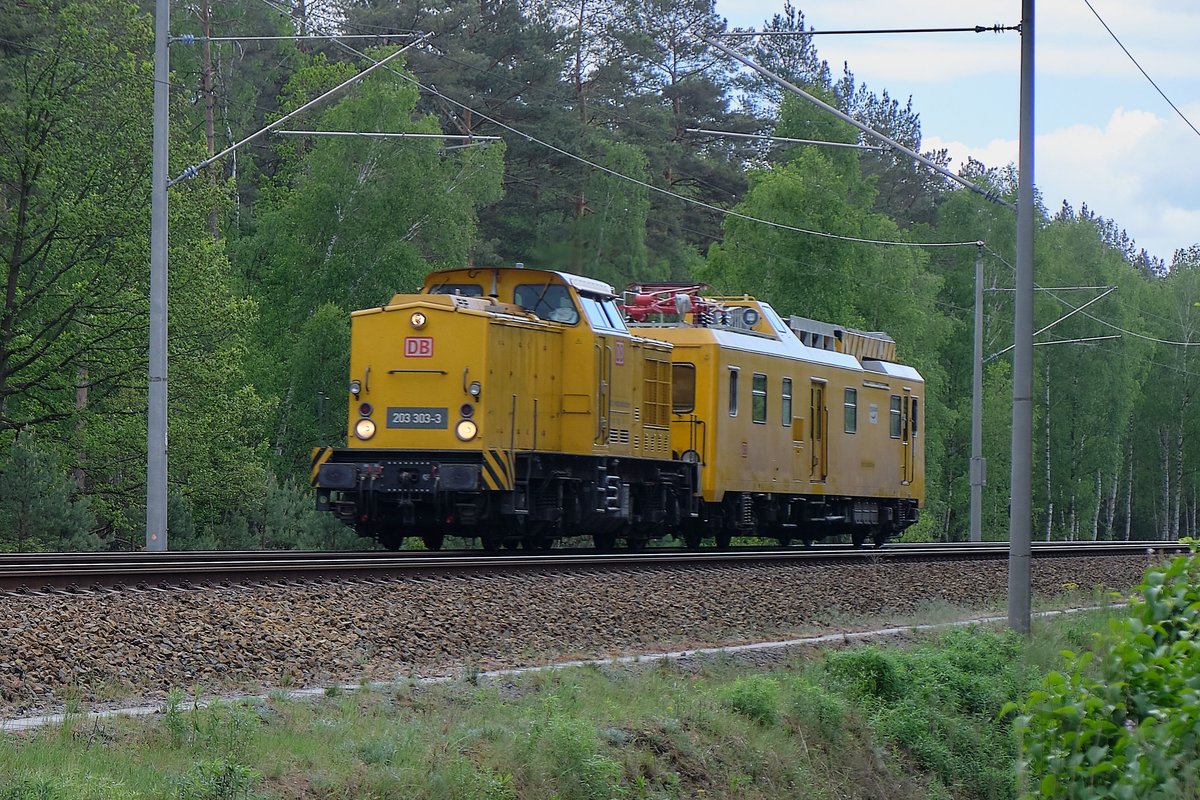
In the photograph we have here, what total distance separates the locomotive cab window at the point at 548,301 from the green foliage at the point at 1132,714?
48.5 ft

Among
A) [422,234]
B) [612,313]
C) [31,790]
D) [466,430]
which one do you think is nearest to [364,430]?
[466,430]

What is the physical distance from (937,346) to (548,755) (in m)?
53.7

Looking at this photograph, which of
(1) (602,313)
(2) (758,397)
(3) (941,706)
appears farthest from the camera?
(2) (758,397)

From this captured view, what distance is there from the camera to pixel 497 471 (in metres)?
18.4

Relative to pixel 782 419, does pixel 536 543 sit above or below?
below

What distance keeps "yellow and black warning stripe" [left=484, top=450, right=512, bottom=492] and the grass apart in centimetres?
586

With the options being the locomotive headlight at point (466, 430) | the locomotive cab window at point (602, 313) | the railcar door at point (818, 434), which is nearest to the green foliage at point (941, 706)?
the locomotive headlight at point (466, 430)

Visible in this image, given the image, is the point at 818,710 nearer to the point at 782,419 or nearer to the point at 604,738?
the point at 604,738

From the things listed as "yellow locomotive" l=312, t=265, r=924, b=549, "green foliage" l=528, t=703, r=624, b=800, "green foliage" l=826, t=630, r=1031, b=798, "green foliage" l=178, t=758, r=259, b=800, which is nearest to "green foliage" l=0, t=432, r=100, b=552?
"yellow locomotive" l=312, t=265, r=924, b=549

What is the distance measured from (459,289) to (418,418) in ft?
7.09

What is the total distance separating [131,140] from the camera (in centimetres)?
2917

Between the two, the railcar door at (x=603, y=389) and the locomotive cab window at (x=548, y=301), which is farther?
the locomotive cab window at (x=548, y=301)

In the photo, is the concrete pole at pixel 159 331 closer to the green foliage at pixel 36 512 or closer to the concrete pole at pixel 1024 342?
the green foliage at pixel 36 512

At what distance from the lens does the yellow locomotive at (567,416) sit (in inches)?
739
